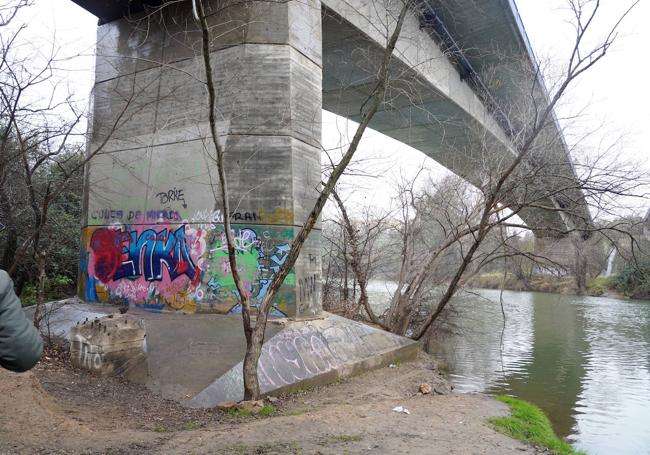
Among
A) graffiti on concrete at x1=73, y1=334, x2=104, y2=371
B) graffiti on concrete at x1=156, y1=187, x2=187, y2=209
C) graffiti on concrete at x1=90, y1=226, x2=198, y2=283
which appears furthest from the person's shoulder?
graffiti on concrete at x1=156, y1=187, x2=187, y2=209

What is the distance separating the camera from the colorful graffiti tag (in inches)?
343

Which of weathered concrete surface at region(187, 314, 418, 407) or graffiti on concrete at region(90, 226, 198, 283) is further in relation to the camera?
graffiti on concrete at region(90, 226, 198, 283)

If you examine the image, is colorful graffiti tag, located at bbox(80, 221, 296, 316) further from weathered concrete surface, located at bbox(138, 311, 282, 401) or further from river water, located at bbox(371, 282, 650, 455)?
river water, located at bbox(371, 282, 650, 455)

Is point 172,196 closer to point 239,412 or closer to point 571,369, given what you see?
point 239,412

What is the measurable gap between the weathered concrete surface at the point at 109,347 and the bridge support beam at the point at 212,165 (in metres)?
1.67

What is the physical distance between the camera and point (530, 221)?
16.1m

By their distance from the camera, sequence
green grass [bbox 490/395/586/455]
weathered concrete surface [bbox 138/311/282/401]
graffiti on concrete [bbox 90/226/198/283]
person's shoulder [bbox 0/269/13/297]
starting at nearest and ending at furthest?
person's shoulder [bbox 0/269/13/297] → green grass [bbox 490/395/586/455] → weathered concrete surface [bbox 138/311/282/401] → graffiti on concrete [bbox 90/226/198/283]

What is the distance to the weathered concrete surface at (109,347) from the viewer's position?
709 centimetres

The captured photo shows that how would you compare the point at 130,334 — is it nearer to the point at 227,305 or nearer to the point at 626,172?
the point at 227,305

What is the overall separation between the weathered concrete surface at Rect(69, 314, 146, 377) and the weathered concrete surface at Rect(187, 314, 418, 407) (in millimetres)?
1344

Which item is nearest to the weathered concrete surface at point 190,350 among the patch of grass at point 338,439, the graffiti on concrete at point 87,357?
the graffiti on concrete at point 87,357

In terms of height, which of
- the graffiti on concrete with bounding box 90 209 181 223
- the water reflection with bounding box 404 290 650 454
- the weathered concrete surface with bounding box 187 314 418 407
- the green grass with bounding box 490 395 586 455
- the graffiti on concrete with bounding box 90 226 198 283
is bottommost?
the water reflection with bounding box 404 290 650 454

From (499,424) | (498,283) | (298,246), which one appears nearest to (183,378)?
(298,246)

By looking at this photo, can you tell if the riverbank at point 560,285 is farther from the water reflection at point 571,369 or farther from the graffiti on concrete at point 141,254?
the graffiti on concrete at point 141,254
